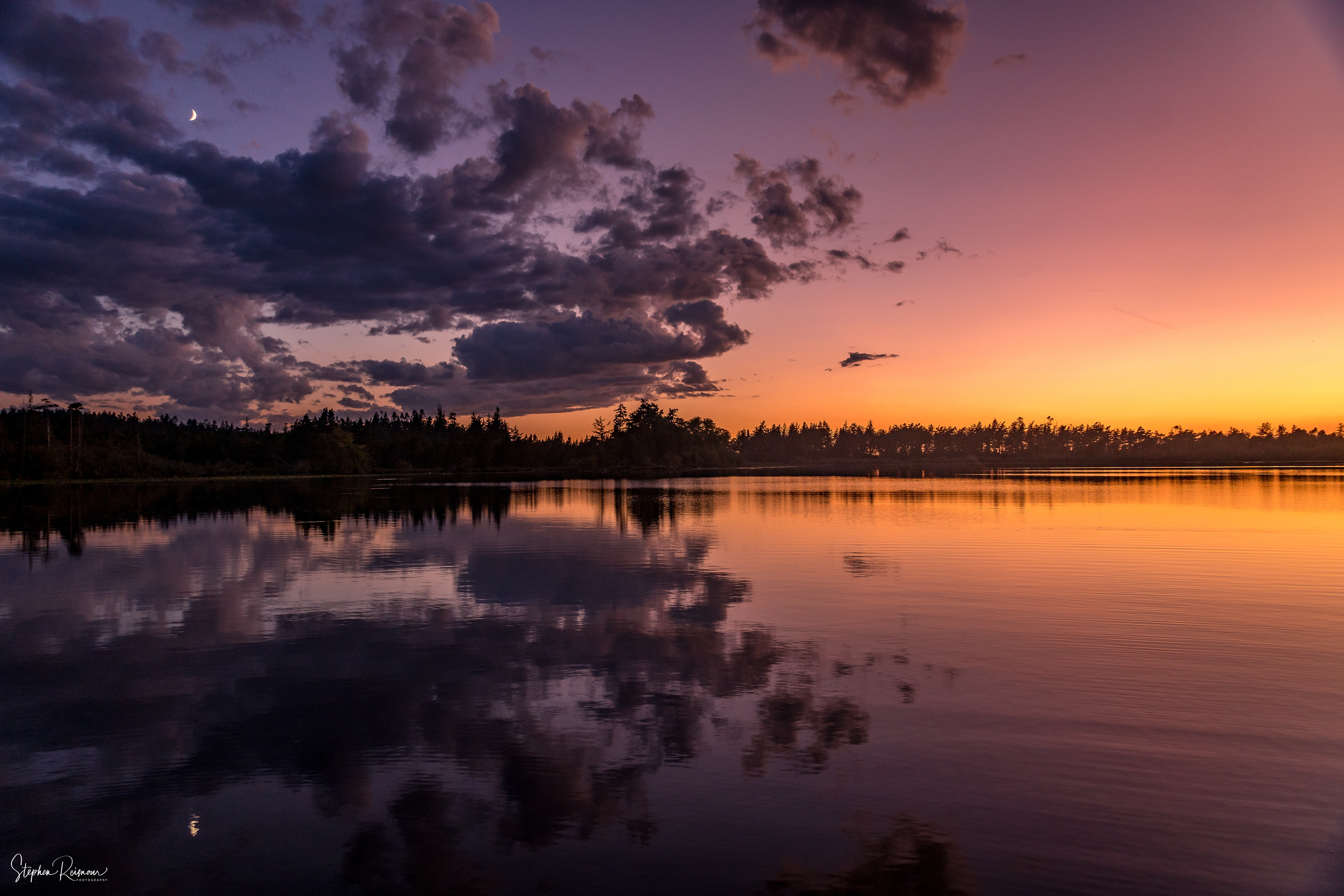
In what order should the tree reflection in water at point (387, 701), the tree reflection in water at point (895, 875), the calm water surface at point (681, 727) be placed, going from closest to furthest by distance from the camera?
the tree reflection in water at point (895, 875) → the calm water surface at point (681, 727) → the tree reflection in water at point (387, 701)

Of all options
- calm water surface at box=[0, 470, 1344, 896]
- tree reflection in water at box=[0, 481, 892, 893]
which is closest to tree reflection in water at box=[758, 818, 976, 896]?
calm water surface at box=[0, 470, 1344, 896]

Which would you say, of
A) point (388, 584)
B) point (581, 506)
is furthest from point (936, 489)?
point (388, 584)

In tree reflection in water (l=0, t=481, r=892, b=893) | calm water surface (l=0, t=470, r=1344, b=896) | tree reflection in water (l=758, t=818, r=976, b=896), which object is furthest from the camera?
tree reflection in water (l=0, t=481, r=892, b=893)

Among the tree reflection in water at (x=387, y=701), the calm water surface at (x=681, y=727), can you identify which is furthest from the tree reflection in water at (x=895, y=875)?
Result: the tree reflection in water at (x=387, y=701)

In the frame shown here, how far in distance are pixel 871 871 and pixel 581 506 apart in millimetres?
52660

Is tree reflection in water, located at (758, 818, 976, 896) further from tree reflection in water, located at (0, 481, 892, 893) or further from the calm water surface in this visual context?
tree reflection in water, located at (0, 481, 892, 893)

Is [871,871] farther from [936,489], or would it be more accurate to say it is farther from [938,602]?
[936,489]

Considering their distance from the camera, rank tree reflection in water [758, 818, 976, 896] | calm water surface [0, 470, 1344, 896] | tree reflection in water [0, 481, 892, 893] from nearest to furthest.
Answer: tree reflection in water [758, 818, 976, 896]
calm water surface [0, 470, 1344, 896]
tree reflection in water [0, 481, 892, 893]

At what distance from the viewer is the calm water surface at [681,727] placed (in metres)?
7.17

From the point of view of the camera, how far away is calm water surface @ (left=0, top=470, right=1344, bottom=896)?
7.17 m

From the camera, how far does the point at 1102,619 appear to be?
55.9 feet

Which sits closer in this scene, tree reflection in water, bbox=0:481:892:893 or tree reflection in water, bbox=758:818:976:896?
tree reflection in water, bbox=758:818:976:896

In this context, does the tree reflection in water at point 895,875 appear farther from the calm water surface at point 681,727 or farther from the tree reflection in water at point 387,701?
the tree reflection in water at point 387,701

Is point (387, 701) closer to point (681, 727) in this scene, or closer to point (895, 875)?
point (681, 727)
